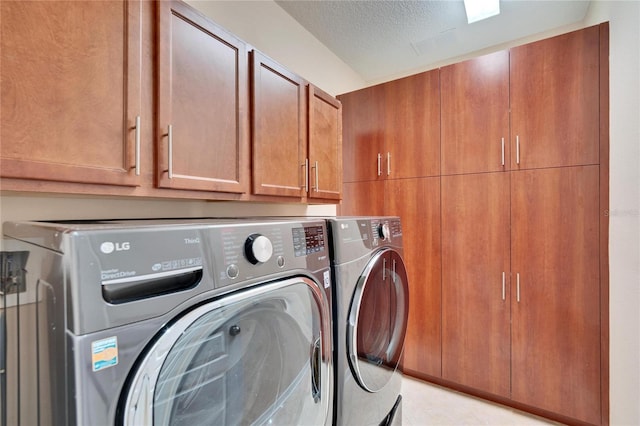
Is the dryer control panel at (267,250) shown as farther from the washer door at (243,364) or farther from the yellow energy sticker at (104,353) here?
the yellow energy sticker at (104,353)

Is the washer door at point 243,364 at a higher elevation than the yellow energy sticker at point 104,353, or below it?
below

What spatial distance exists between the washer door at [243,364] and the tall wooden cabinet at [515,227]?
1.51m

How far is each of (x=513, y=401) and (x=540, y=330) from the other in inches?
20.3

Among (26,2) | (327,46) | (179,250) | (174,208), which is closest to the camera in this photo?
(179,250)

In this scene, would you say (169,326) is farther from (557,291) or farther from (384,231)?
(557,291)

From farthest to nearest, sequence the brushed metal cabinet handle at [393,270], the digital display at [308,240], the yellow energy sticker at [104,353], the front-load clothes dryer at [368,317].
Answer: the brushed metal cabinet handle at [393,270], the front-load clothes dryer at [368,317], the digital display at [308,240], the yellow energy sticker at [104,353]

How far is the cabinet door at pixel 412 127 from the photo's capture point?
2273 millimetres

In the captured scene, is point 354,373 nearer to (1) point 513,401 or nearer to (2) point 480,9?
(1) point 513,401

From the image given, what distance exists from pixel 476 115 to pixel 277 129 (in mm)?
1464

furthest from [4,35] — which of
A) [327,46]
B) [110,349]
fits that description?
[327,46]

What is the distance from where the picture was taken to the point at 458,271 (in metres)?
2.18

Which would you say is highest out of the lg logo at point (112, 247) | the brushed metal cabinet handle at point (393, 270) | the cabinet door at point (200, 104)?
the cabinet door at point (200, 104)

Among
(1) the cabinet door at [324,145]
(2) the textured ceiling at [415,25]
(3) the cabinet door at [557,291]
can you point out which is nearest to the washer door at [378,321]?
(1) the cabinet door at [324,145]

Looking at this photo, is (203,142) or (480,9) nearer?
(203,142)
